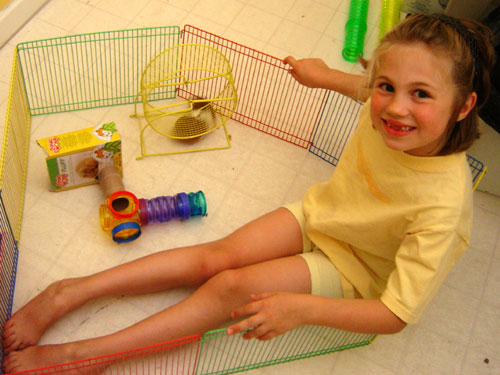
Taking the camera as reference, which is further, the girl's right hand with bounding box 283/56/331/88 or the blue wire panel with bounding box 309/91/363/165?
the blue wire panel with bounding box 309/91/363/165

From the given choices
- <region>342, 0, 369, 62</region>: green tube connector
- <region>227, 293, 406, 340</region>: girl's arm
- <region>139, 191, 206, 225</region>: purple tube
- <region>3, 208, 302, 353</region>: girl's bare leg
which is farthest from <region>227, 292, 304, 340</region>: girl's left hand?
<region>342, 0, 369, 62</region>: green tube connector

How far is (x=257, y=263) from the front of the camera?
1.33 meters

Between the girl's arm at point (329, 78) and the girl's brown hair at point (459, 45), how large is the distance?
0.34 m

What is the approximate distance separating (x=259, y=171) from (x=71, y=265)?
605 millimetres

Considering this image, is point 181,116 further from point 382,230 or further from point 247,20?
point 382,230

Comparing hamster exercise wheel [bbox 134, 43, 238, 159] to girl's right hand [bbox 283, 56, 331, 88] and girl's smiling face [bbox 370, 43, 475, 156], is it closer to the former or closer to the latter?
girl's right hand [bbox 283, 56, 331, 88]

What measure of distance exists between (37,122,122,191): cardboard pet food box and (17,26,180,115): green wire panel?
301 millimetres

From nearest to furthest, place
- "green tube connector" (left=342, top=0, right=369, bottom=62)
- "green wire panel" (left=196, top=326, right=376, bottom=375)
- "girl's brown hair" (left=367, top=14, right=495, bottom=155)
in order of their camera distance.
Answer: "girl's brown hair" (left=367, top=14, right=495, bottom=155)
"green wire panel" (left=196, top=326, right=376, bottom=375)
"green tube connector" (left=342, top=0, right=369, bottom=62)

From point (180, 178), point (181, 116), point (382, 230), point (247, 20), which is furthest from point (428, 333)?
point (247, 20)

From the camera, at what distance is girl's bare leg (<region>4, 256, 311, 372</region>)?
4.09ft

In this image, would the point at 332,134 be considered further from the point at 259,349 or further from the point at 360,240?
the point at 259,349

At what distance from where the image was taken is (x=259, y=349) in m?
1.34

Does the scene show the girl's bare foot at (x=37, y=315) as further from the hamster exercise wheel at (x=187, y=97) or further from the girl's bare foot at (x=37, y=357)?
the hamster exercise wheel at (x=187, y=97)

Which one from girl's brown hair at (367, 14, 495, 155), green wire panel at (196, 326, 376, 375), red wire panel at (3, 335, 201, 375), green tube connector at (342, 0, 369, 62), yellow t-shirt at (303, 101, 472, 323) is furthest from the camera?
green tube connector at (342, 0, 369, 62)
